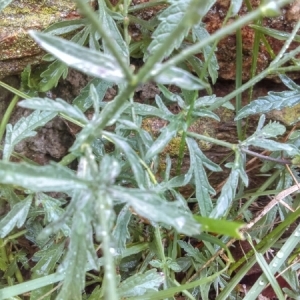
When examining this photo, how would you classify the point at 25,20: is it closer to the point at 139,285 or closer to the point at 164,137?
the point at 164,137

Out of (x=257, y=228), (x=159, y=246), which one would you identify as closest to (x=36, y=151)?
(x=159, y=246)

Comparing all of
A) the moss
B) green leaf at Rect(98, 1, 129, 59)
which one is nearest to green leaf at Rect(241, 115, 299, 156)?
green leaf at Rect(98, 1, 129, 59)

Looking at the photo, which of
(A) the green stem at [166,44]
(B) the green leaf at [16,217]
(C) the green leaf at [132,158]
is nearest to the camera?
(A) the green stem at [166,44]

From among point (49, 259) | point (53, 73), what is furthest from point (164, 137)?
point (49, 259)

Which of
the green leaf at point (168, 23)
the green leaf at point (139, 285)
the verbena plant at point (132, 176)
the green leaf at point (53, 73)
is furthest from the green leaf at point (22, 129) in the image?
the green leaf at point (139, 285)

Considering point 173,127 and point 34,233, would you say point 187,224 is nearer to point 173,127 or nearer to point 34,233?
point 173,127

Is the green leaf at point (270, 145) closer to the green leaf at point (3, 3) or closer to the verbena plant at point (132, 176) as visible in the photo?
the verbena plant at point (132, 176)
